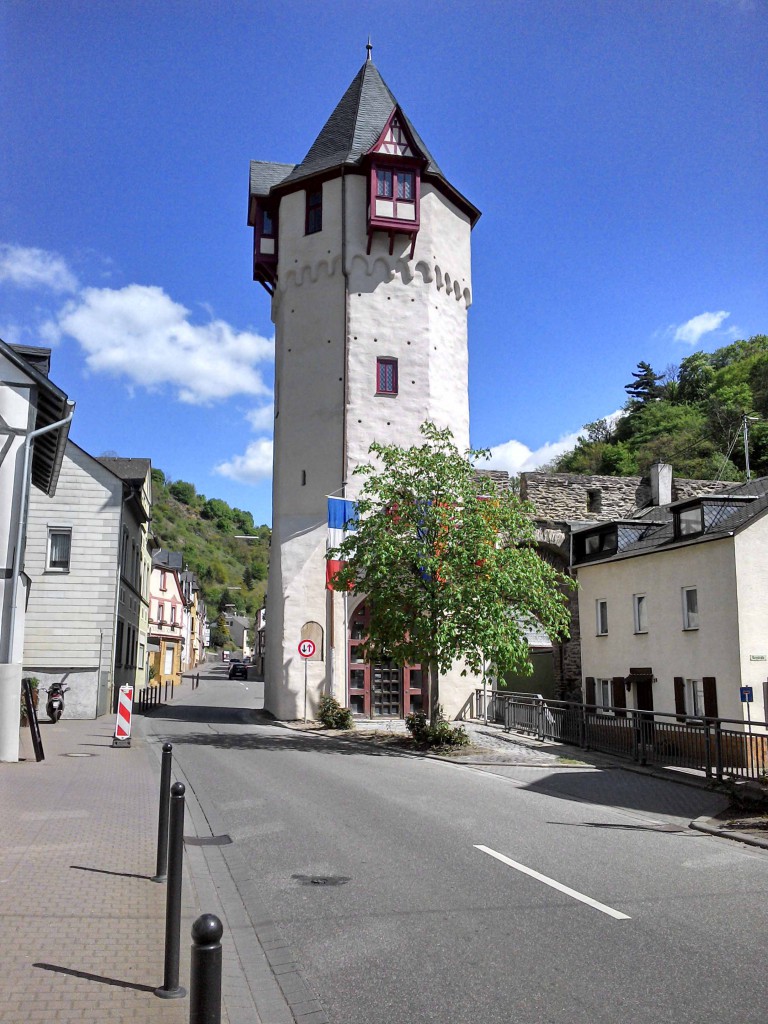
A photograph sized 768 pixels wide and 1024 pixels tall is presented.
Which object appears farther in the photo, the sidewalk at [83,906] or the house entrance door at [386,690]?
the house entrance door at [386,690]

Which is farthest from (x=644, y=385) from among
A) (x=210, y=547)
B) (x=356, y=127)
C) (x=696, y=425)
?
(x=210, y=547)

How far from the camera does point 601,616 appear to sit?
90.7 feet

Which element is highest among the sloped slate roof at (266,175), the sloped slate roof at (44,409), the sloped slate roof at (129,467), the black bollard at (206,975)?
the sloped slate roof at (266,175)

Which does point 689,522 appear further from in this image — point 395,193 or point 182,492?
point 182,492

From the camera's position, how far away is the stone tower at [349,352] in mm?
29266

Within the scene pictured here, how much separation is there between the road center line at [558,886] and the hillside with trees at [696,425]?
49.4 meters

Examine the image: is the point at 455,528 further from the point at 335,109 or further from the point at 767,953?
the point at 335,109

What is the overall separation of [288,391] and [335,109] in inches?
510

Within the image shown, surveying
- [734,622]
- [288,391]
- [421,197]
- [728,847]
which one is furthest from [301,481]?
[728,847]

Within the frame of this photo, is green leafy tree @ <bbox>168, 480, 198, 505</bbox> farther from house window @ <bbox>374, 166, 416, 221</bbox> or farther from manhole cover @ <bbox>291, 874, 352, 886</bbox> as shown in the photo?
manhole cover @ <bbox>291, 874, 352, 886</bbox>

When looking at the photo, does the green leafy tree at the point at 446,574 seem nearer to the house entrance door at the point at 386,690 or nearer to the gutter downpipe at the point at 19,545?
the gutter downpipe at the point at 19,545

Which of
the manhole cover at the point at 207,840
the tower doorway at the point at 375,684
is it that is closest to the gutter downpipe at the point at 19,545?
the manhole cover at the point at 207,840

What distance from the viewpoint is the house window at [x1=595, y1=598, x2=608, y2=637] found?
27.4 meters

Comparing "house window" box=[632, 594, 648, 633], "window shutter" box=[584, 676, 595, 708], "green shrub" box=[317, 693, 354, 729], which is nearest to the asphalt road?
"house window" box=[632, 594, 648, 633]
